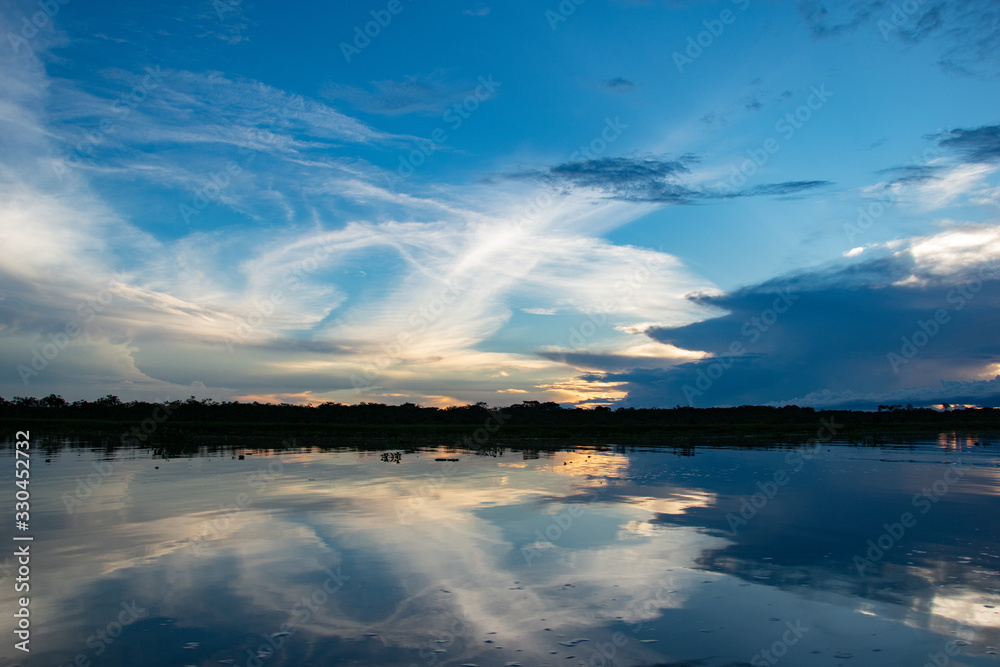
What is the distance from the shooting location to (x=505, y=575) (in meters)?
11.0

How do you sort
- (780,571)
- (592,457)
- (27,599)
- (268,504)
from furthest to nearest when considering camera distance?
(592,457) → (268,504) → (780,571) → (27,599)

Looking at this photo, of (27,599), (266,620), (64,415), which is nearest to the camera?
→ (266,620)

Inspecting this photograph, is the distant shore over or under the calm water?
over

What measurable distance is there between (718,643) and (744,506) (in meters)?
12.1

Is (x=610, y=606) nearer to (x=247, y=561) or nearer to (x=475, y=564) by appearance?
(x=475, y=564)

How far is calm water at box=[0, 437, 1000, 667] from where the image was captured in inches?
307

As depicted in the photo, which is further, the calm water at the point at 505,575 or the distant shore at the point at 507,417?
the distant shore at the point at 507,417

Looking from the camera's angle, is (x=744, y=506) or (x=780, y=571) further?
(x=744, y=506)

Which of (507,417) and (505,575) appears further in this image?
(507,417)

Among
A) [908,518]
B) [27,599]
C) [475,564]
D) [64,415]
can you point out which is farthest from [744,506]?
[64,415]

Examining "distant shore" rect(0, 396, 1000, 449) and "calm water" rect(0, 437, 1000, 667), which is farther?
"distant shore" rect(0, 396, 1000, 449)

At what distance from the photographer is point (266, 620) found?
8.70 m

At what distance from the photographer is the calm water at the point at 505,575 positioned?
25.6 feet

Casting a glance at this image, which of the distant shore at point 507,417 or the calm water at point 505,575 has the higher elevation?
the distant shore at point 507,417
